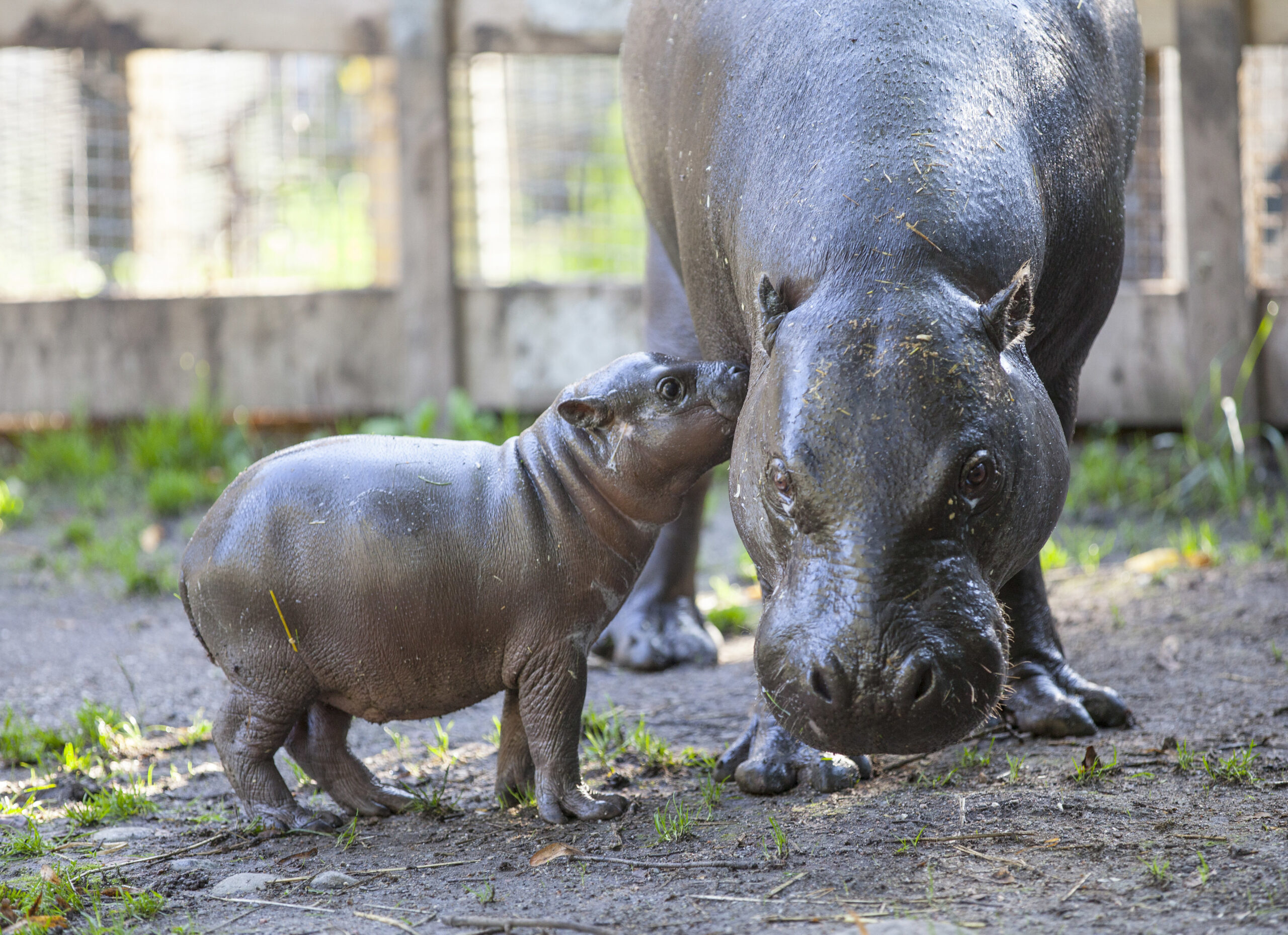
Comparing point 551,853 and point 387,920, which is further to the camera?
point 551,853

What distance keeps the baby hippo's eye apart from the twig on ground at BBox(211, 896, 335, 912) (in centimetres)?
122

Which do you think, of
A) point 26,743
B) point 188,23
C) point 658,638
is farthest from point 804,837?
point 188,23

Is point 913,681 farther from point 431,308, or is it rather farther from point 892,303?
point 431,308

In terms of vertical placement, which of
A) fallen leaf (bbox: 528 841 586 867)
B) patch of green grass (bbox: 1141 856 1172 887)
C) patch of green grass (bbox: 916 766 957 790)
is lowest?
fallen leaf (bbox: 528 841 586 867)

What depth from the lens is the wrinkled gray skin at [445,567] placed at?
111 inches

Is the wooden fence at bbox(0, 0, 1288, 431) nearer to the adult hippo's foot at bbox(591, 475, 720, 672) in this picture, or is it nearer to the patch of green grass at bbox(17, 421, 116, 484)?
the patch of green grass at bbox(17, 421, 116, 484)

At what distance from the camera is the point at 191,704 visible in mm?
3971

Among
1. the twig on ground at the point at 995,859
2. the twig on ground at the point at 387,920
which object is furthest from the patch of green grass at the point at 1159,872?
the twig on ground at the point at 387,920

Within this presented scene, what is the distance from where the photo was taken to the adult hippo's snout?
7.26 ft

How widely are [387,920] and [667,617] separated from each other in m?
2.30

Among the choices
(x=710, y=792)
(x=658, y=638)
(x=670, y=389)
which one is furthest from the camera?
(x=658, y=638)

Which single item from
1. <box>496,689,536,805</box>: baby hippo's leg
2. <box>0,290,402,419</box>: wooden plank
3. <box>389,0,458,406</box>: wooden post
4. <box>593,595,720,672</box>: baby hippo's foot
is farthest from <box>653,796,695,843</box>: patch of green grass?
<box>0,290,402,419</box>: wooden plank

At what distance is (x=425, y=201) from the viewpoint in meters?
6.72

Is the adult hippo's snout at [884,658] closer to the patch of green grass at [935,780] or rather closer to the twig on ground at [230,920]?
the patch of green grass at [935,780]
